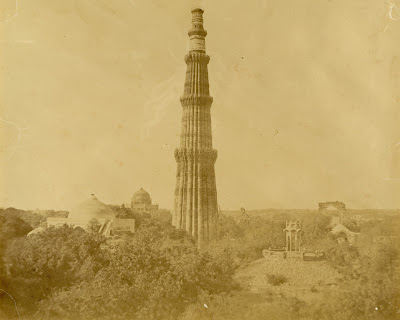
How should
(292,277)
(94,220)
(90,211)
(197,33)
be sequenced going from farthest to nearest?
1. (90,211)
2. (94,220)
3. (197,33)
4. (292,277)

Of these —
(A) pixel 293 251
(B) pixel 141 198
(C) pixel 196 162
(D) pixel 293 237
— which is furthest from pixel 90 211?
(B) pixel 141 198

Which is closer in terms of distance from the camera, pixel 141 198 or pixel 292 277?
pixel 292 277

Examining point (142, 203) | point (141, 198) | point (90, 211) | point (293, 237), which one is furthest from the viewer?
point (141, 198)

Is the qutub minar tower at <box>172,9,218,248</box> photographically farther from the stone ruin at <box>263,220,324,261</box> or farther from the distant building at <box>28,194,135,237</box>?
the distant building at <box>28,194,135,237</box>

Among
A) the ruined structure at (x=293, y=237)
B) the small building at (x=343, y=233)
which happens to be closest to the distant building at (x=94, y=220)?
the ruined structure at (x=293, y=237)

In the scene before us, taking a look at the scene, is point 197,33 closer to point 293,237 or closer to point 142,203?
point 293,237

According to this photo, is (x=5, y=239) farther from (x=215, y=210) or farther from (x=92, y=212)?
(x=92, y=212)

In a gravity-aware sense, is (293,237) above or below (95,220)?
below
